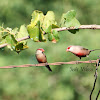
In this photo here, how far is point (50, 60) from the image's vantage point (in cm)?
703

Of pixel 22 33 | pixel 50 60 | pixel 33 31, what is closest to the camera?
pixel 33 31

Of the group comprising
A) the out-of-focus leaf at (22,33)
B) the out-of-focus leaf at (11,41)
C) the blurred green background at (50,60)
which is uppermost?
the out-of-focus leaf at (22,33)

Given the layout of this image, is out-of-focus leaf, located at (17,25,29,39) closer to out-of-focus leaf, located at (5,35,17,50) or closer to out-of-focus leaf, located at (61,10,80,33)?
out-of-focus leaf, located at (5,35,17,50)

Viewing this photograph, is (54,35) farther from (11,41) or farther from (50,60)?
(50,60)

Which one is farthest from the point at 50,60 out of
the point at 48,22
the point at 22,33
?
the point at 48,22

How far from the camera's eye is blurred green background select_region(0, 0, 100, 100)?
281 inches

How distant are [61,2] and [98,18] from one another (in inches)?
39.2

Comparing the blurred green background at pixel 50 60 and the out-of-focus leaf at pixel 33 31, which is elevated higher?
the out-of-focus leaf at pixel 33 31

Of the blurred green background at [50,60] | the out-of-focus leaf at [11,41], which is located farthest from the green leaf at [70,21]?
the blurred green background at [50,60]

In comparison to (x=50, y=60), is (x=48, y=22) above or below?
above

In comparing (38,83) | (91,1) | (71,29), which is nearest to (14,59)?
(38,83)

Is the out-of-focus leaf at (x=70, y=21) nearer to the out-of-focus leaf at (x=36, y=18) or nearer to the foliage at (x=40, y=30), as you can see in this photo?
the foliage at (x=40, y=30)

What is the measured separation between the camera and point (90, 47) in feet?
22.5

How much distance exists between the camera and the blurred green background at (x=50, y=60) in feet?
23.4
